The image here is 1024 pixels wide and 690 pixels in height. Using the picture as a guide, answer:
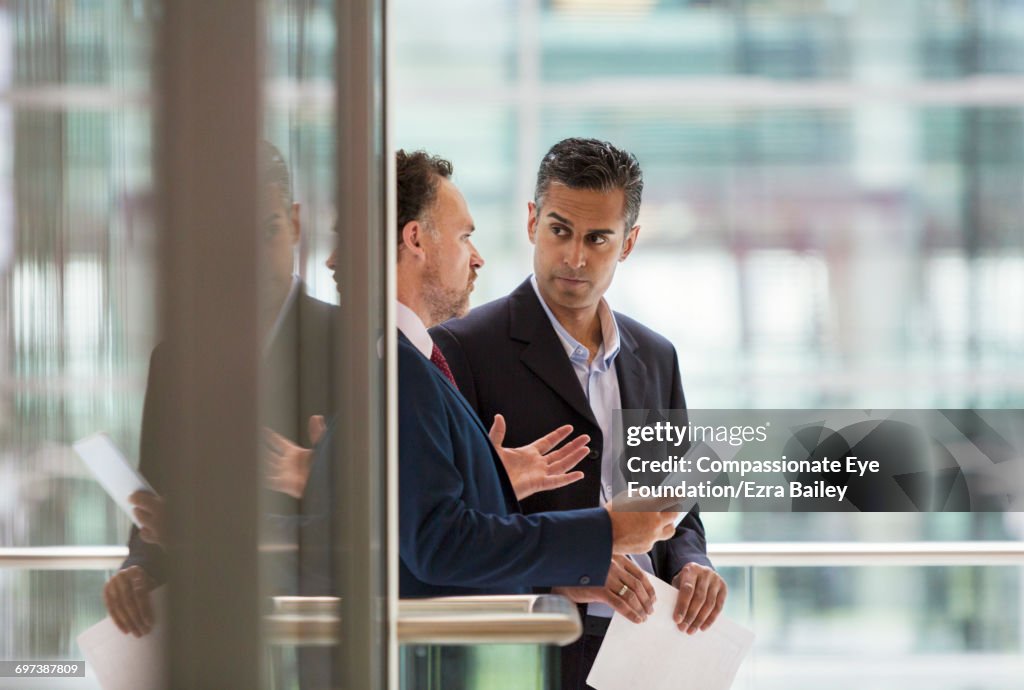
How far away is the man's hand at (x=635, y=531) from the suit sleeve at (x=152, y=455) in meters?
1.81

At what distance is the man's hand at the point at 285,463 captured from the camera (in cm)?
49

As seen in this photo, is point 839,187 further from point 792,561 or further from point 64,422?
point 64,422

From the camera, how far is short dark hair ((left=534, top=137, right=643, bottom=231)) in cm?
240

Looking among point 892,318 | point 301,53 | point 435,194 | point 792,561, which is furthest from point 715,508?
point 301,53

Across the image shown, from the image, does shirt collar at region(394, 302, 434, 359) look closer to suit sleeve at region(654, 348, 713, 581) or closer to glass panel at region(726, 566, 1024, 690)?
suit sleeve at region(654, 348, 713, 581)

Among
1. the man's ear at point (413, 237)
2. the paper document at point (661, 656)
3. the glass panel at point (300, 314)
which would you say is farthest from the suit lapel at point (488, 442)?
the glass panel at point (300, 314)

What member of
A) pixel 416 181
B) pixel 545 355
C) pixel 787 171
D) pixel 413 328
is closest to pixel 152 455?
pixel 413 328

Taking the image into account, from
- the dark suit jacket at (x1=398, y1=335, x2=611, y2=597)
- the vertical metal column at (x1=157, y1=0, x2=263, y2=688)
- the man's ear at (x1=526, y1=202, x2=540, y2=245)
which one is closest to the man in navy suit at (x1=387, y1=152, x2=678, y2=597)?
the dark suit jacket at (x1=398, y1=335, x2=611, y2=597)

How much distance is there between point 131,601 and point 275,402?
11 centimetres

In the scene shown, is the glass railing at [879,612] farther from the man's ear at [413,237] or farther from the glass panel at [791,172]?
the man's ear at [413,237]

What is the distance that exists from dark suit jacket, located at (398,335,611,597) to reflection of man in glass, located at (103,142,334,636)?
1077mm

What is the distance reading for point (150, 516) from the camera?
1.48 ft

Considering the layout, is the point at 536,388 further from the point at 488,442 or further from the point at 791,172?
the point at 791,172

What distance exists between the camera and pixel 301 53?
54 centimetres
